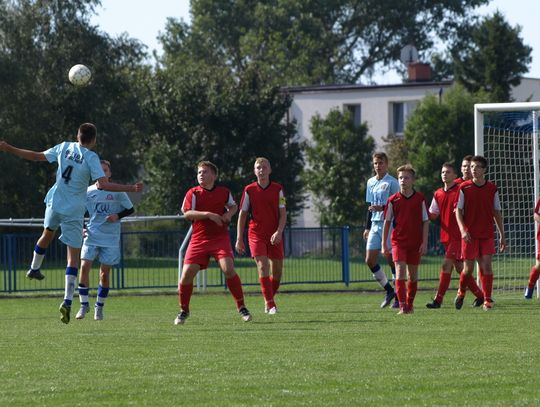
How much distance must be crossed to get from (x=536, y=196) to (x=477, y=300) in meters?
2.74

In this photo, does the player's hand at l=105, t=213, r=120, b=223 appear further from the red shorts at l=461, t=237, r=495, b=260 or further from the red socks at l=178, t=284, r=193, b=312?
the red shorts at l=461, t=237, r=495, b=260

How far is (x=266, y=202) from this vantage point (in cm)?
1619

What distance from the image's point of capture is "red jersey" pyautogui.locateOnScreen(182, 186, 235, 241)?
48.2 feet

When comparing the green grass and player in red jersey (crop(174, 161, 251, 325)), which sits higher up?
player in red jersey (crop(174, 161, 251, 325))

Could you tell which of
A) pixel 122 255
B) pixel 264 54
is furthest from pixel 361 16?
pixel 122 255

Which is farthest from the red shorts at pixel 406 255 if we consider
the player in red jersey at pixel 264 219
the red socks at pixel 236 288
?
the red socks at pixel 236 288

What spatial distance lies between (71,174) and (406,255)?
14.4ft

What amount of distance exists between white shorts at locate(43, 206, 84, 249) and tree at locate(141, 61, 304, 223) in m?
37.8

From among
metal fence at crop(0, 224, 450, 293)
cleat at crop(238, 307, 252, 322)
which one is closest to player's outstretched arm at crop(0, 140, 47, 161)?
cleat at crop(238, 307, 252, 322)

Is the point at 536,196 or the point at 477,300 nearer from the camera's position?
the point at 477,300

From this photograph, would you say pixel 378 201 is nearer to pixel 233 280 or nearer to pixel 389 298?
pixel 389 298

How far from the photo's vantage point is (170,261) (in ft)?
87.3

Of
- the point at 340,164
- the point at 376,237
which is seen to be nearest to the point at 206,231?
the point at 376,237

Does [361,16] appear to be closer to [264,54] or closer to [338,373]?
[264,54]
